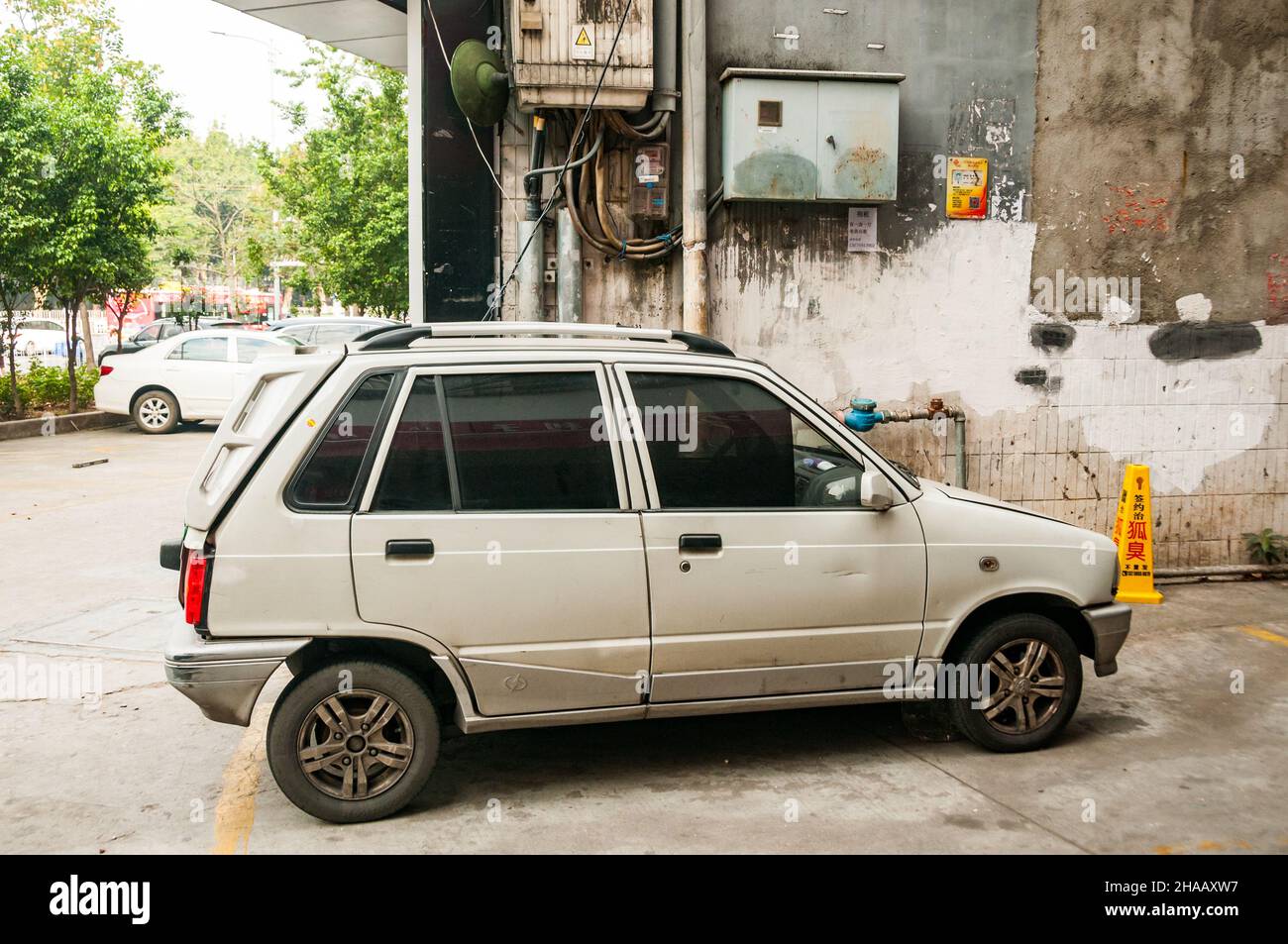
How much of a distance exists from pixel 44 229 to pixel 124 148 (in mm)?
1873

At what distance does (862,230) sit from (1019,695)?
4.14 metres

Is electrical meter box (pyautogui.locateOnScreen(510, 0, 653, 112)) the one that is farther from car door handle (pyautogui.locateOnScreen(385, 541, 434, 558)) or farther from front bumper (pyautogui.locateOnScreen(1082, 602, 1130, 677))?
front bumper (pyautogui.locateOnScreen(1082, 602, 1130, 677))

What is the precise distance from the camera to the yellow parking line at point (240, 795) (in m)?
4.32

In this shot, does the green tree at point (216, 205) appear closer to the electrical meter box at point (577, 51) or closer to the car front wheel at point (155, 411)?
the car front wheel at point (155, 411)

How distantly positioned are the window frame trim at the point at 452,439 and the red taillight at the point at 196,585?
59 cm

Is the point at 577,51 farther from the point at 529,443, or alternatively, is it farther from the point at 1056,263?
the point at 529,443

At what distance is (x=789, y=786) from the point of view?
191 inches

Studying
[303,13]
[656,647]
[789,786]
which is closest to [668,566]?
[656,647]

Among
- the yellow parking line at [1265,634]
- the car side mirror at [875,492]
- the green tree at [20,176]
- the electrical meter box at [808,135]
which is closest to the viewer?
the car side mirror at [875,492]

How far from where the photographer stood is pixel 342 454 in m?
4.38

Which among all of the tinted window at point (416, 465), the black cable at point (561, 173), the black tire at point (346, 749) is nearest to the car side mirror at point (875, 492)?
the tinted window at point (416, 465)

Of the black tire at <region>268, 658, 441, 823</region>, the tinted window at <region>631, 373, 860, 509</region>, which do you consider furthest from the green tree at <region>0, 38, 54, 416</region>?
the tinted window at <region>631, 373, 860, 509</region>

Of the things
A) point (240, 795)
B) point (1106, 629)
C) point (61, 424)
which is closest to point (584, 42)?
point (1106, 629)

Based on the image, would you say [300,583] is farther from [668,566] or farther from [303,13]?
[303,13]
